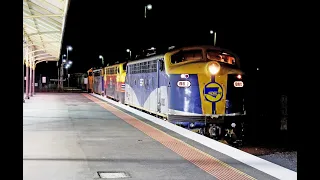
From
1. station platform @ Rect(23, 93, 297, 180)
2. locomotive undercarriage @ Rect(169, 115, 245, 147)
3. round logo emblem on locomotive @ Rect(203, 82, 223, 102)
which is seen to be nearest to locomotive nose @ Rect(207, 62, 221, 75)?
round logo emblem on locomotive @ Rect(203, 82, 223, 102)

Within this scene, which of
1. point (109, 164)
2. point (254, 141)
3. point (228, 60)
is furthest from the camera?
point (254, 141)

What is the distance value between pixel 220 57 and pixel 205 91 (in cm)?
188

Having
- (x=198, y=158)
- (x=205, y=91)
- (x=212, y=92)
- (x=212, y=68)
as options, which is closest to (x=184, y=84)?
(x=205, y=91)

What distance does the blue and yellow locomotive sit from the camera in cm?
1606

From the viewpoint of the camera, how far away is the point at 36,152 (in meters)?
10.4

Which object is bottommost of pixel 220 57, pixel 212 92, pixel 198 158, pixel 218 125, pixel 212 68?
pixel 198 158

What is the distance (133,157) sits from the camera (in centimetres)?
1005

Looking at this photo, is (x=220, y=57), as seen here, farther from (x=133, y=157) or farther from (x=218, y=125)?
(x=133, y=157)

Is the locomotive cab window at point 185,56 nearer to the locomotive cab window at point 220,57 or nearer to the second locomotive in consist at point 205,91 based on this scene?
the second locomotive in consist at point 205,91

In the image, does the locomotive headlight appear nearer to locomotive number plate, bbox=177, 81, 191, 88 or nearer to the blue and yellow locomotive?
the blue and yellow locomotive

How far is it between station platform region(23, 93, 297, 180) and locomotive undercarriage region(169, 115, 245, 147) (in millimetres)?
826
